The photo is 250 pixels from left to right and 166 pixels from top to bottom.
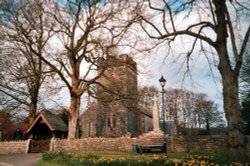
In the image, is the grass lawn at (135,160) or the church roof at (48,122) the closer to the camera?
the grass lawn at (135,160)

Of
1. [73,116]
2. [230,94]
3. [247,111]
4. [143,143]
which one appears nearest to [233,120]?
[230,94]

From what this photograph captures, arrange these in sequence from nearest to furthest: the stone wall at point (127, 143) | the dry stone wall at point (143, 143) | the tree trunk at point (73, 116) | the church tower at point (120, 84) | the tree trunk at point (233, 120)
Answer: the tree trunk at point (233, 120), the dry stone wall at point (143, 143), the stone wall at point (127, 143), the church tower at point (120, 84), the tree trunk at point (73, 116)

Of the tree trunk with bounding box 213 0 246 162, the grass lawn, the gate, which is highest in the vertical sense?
the tree trunk with bounding box 213 0 246 162

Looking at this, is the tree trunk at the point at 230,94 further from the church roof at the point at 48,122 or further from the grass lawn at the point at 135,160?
the church roof at the point at 48,122

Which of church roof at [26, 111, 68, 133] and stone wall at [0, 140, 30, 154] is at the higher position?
church roof at [26, 111, 68, 133]

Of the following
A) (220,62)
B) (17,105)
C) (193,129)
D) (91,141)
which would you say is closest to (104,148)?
(91,141)

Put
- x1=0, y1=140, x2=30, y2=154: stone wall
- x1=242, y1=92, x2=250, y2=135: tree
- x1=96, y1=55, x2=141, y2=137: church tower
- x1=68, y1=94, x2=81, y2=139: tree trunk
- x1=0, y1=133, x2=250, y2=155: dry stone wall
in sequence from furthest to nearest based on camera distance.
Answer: x1=242, y1=92, x2=250, y2=135: tree, x1=0, y1=140, x2=30, y2=154: stone wall, x1=68, y1=94, x2=81, y2=139: tree trunk, x1=96, y1=55, x2=141, y2=137: church tower, x1=0, y1=133, x2=250, y2=155: dry stone wall

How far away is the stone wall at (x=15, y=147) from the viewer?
31453mm

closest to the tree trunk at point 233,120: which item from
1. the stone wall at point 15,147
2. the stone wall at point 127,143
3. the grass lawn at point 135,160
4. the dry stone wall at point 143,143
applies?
the grass lawn at point 135,160

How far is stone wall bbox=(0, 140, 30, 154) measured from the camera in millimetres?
31453

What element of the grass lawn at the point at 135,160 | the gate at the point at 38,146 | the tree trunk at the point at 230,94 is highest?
the tree trunk at the point at 230,94

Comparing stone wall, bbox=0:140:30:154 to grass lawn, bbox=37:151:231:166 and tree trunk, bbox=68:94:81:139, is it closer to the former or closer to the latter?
tree trunk, bbox=68:94:81:139

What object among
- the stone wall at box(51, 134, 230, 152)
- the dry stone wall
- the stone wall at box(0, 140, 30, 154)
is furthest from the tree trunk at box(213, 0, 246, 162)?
the stone wall at box(0, 140, 30, 154)

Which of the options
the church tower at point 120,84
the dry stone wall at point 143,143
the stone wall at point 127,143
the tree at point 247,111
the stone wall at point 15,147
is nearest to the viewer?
the dry stone wall at point 143,143
